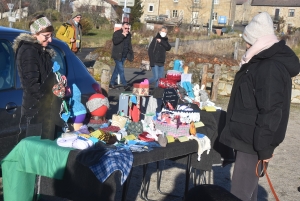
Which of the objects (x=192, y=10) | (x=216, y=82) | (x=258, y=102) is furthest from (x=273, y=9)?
(x=258, y=102)

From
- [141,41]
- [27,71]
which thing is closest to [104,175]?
[27,71]

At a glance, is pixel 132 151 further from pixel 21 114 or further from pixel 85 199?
pixel 21 114

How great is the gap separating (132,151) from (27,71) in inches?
60.1

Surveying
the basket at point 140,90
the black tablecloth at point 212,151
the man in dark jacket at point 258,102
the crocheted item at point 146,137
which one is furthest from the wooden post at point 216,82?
the man in dark jacket at point 258,102

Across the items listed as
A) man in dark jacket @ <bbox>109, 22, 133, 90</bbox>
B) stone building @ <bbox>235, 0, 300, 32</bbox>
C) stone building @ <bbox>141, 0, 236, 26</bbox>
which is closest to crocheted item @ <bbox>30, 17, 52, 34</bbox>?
man in dark jacket @ <bbox>109, 22, 133, 90</bbox>

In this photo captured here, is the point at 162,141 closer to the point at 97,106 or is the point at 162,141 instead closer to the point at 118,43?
the point at 97,106

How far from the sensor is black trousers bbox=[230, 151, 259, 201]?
432cm

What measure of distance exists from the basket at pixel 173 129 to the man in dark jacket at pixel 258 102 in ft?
2.28

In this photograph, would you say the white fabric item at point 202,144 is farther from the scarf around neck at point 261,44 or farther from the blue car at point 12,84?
the blue car at point 12,84

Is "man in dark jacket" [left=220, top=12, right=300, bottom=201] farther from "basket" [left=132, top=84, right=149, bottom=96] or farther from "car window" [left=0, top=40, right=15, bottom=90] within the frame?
"car window" [left=0, top=40, right=15, bottom=90]

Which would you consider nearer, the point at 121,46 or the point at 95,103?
the point at 95,103

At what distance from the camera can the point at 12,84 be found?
570 cm

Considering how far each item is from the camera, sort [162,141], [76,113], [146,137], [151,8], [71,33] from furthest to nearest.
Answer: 1. [151,8]
2. [71,33]
3. [76,113]
4. [146,137]
5. [162,141]

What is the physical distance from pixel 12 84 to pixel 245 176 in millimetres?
2812
